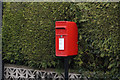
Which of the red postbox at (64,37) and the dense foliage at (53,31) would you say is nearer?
the red postbox at (64,37)

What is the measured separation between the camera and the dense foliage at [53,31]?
4703 mm

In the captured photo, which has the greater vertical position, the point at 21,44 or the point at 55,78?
the point at 21,44

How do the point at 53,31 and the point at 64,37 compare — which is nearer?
the point at 64,37

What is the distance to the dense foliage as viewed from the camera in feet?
15.4

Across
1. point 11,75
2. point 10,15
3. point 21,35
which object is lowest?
point 11,75

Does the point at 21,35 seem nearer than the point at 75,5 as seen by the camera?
No

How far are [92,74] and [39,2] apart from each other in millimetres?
2678

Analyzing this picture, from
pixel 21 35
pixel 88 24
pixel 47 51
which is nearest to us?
pixel 88 24

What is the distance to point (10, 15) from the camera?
6699 millimetres

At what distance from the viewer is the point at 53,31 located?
5656 millimetres

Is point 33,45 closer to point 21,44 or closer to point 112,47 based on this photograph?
point 21,44

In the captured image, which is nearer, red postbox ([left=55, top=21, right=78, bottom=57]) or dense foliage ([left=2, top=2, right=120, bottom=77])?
red postbox ([left=55, top=21, right=78, bottom=57])

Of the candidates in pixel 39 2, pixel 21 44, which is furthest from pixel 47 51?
pixel 39 2

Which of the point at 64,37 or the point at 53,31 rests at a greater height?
the point at 53,31
